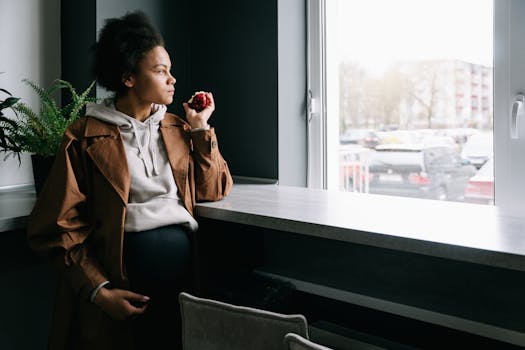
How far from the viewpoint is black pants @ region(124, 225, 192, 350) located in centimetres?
153

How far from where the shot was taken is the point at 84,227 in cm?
152

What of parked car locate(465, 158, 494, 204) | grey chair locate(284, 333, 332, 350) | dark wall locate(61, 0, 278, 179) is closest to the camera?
grey chair locate(284, 333, 332, 350)

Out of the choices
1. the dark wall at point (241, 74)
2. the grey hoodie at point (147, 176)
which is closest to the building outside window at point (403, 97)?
the dark wall at point (241, 74)

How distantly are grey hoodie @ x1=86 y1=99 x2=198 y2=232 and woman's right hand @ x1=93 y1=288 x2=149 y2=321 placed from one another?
0.17m

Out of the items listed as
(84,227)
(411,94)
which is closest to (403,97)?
(411,94)

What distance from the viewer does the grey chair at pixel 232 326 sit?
43.0 inches

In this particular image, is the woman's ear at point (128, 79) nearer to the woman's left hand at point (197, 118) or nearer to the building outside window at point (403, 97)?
the woman's left hand at point (197, 118)

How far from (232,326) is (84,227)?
577 millimetres

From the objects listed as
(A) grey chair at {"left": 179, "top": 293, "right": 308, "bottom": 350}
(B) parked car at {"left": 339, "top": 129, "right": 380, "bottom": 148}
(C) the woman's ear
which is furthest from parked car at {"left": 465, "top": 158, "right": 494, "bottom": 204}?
(C) the woman's ear

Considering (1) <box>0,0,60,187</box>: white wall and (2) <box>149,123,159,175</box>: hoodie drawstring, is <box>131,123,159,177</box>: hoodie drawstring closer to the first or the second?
(2) <box>149,123,159,175</box>: hoodie drawstring

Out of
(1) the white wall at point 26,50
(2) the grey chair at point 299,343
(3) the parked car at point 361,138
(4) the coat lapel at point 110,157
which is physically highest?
(1) the white wall at point 26,50

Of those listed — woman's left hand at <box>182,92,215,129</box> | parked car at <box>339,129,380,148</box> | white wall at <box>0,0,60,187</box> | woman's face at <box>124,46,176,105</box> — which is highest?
white wall at <box>0,0,60,187</box>

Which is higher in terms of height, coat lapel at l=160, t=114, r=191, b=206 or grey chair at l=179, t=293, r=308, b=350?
coat lapel at l=160, t=114, r=191, b=206

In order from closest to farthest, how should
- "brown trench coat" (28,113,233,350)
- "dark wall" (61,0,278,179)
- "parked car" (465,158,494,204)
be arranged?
"brown trench coat" (28,113,233,350), "parked car" (465,158,494,204), "dark wall" (61,0,278,179)
